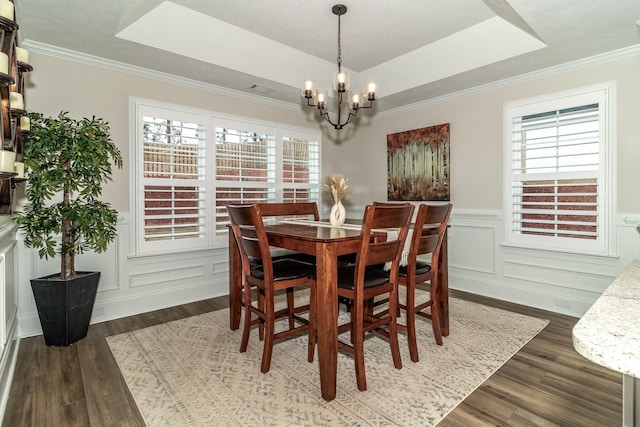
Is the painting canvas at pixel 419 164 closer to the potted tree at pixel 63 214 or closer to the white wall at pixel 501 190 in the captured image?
the white wall at pixel 501 190

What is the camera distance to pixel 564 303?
11.1 feet

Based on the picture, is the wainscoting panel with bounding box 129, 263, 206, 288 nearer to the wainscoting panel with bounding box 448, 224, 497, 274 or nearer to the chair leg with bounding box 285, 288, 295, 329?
the chair leg with bounding box 285, 288, 295, 329

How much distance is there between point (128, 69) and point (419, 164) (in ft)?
11.3

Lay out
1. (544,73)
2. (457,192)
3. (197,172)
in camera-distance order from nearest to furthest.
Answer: (544,73)
(197,172)
(457,192)

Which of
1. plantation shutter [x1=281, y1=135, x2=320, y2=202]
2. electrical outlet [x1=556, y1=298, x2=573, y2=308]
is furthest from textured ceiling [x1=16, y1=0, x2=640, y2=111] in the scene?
electrical outlet [x1=556, y1=298, x2=573, y2=308]

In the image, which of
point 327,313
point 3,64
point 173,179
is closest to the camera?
point 3,64

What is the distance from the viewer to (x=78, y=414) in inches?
71.7

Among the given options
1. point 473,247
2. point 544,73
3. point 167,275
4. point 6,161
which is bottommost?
point 167,275

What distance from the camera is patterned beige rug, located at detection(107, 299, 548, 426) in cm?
181

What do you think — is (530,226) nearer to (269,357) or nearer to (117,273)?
(269,357)

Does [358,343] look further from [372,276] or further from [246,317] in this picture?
[246,317]

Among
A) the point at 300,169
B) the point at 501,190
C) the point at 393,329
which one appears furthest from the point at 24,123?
the point at 501,190

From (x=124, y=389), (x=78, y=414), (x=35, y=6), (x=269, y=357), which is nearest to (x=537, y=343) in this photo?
(x=269, y=357)

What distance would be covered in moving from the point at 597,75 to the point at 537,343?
2.49m
